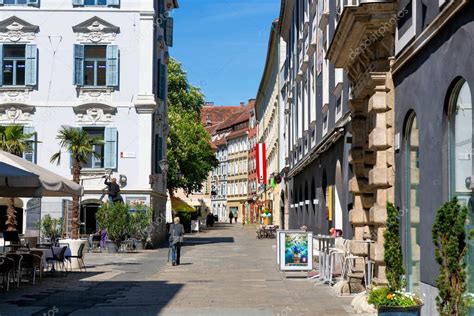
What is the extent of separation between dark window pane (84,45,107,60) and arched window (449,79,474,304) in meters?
27.9

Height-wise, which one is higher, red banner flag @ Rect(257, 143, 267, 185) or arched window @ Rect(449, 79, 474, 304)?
red banner flag @ Rect(257, 143, 267, 185)

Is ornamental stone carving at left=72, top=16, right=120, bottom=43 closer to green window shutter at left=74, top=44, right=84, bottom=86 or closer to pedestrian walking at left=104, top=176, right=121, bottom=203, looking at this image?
green window shutter at left=74, top=44, right=84, bottom=86

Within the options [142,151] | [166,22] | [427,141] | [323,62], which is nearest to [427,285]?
[427,141]

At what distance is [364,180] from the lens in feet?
55.2

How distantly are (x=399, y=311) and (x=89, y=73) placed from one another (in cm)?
2929

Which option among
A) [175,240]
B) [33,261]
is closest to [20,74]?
[175,240]

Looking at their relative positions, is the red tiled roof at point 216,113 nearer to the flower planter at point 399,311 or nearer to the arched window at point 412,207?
the arched window at point 412,207

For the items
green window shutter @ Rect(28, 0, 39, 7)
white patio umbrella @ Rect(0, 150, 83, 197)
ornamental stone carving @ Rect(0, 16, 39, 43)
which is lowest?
white patio umbrella @ Rect(0, 150, 83, 197)

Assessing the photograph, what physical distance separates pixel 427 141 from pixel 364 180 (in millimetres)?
5336

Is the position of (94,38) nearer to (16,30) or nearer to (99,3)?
(99,3)

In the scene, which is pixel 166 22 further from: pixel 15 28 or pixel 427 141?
pixel 427 141

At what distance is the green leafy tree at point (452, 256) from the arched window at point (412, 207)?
11.4 feet

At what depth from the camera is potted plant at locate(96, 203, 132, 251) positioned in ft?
111

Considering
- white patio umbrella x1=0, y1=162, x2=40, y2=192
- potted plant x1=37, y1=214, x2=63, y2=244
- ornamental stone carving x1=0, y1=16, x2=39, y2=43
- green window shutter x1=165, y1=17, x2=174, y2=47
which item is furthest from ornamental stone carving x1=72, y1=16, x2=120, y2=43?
white patio umbrella x1=0, y1=162, x2=40, y2=192
